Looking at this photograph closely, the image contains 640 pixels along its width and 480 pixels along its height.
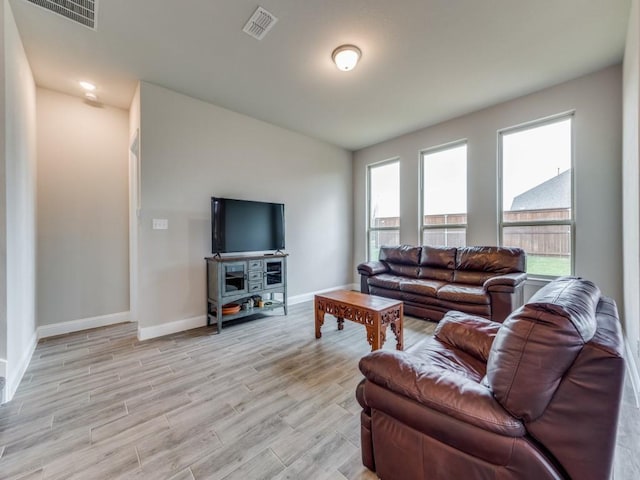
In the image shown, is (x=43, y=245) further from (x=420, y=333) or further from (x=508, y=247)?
(x=508, y=247)

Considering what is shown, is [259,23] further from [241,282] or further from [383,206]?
[383,206]

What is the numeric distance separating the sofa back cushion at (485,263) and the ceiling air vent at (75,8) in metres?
4.69

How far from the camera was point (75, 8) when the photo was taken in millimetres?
2154

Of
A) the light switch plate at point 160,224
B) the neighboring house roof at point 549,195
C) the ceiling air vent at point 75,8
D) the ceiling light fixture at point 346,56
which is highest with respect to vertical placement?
the ceiling air vent at point 75,8

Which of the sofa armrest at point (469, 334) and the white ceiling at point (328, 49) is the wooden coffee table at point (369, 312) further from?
the white ceiling at point (328, 49)

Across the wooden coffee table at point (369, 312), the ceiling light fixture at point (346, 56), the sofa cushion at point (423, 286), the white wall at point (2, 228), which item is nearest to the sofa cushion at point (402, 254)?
the sofa cushion at point (423, 286)

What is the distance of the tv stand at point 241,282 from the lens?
333cm

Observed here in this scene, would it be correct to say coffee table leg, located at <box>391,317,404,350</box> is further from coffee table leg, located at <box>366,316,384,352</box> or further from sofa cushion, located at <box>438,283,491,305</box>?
sofa cushion, located at <box>438,283,491,305</box>

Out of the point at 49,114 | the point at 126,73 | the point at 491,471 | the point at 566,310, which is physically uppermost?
the point at 126,73

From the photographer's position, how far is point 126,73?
297 centimetres

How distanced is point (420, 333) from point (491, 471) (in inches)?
92.8

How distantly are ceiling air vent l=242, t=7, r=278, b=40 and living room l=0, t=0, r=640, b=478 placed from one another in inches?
30.7

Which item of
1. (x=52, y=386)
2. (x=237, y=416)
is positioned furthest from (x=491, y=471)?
(x=52, y=386)

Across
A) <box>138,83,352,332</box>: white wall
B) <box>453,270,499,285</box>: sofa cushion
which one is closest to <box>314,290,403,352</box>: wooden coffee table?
<box>453,270,499,285</box>: sofa cushion
